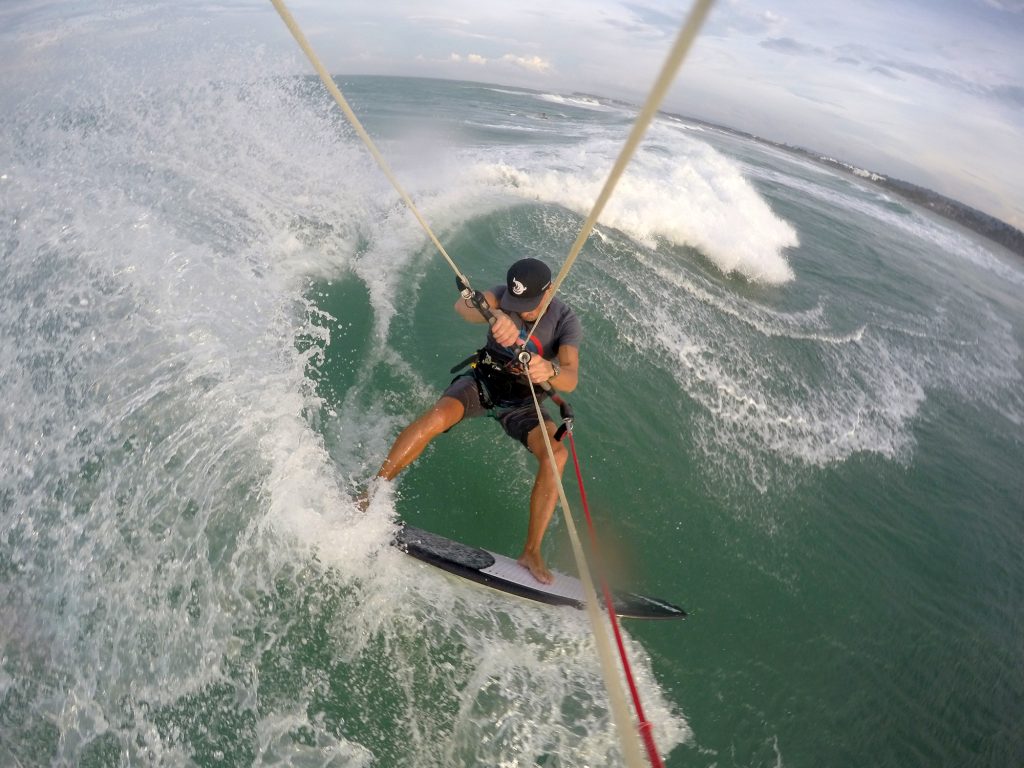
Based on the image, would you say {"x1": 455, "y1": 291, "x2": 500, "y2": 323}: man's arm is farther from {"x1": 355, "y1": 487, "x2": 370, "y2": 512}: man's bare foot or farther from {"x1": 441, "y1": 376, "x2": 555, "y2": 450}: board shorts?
{"x1": 355, "y1": 487, "x2": 370, "y2": 512}: man's bare foot

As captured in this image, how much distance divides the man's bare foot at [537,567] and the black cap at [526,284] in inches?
78.6

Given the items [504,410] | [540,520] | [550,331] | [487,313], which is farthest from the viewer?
[504,410]

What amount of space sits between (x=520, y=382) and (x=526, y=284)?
3.05ft

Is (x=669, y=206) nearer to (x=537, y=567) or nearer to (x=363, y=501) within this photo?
(x=537, y=567)

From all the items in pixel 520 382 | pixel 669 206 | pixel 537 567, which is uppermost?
pixel 669 206

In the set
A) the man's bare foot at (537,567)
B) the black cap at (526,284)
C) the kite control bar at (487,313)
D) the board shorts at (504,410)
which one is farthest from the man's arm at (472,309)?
the man's bare foot at (537,567)

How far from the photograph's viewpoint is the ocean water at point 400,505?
3256 millimetres

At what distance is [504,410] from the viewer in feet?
16.1

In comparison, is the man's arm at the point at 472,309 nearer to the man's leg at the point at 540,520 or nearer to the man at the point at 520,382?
the man at the point at 520,382

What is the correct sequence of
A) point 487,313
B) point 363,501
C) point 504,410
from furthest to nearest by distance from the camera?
point 504,410 → point 363,501 → point 487,313

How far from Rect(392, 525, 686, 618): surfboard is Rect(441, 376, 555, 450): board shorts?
3.56ft

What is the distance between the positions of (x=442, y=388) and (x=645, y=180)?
A: 472 inches

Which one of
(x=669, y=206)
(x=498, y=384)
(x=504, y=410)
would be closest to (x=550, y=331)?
(x=498, y=384)

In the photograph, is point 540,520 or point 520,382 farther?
point 520,382
